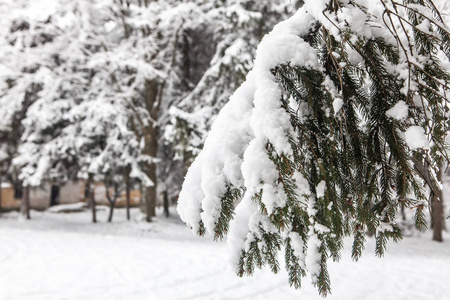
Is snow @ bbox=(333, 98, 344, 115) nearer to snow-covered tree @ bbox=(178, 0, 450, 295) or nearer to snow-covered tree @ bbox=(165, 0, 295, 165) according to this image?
snow-covered tree @ bbox=(178, 0, 450, 295)

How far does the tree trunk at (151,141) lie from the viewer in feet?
39.7

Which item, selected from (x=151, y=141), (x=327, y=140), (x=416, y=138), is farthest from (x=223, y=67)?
(x=416, y=138)

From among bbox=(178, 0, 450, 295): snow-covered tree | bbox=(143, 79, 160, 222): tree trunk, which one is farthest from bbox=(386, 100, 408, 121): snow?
bbox=(143, 79, 160, 222): tree trunk

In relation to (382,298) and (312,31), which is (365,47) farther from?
(382,298)

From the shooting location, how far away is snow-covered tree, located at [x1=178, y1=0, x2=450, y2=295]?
1459mm

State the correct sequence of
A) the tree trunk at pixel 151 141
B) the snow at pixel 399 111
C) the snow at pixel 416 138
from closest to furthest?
the snow at pixel 416 138 → the snow at pixel 399 111 → the tree trunk at pixel 151 141

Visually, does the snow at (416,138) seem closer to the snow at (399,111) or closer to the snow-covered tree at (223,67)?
the snow at (399,111)

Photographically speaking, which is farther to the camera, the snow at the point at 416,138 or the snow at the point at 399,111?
the snow at the point at 399,111

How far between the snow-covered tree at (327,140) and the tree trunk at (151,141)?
10.2 m

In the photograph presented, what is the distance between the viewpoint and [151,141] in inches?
480

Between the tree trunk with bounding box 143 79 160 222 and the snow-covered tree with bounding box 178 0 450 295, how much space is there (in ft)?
33.4

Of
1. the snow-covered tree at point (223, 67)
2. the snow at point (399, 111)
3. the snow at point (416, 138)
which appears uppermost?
the snow-covered tree at point (223, 67)

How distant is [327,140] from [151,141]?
11.1 metres

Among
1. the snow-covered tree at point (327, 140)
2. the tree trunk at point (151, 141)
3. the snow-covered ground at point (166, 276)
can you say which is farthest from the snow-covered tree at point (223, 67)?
the snow-covered tree at point (327, 140)
